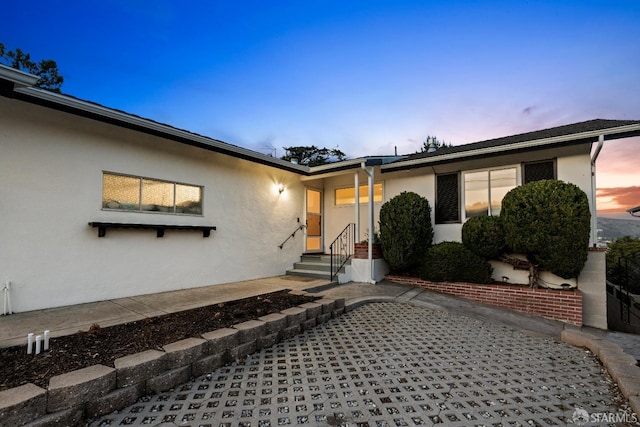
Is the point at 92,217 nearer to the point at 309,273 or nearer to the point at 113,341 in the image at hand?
the point at 113,341

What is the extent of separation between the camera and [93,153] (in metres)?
5.21

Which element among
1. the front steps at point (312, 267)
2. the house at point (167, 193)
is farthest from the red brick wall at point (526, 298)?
the front steps at point (312, 267)

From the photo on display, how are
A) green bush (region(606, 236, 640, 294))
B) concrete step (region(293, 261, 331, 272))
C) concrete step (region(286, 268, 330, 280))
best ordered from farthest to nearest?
green bush (region(606, 236, 640, 294)) → concrete step (region(293, 261, 331, 272)) → concrete step (region(286, 268, 330, 280))

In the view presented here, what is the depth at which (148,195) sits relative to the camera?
5996 millimetres

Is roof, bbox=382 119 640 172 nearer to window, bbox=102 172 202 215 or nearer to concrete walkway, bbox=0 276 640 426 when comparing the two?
concrete walkway, bbox=0 276 640 426

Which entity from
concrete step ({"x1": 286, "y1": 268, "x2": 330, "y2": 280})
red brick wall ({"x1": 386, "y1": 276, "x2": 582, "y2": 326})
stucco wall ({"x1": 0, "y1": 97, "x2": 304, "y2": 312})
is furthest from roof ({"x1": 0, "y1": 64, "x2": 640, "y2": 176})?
red brick wall ({"x1": 386, "y1": 276, "x2": 582, "y2": 326})

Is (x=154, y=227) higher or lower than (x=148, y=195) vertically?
lower

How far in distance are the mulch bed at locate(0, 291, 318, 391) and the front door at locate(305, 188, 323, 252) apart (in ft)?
16.1

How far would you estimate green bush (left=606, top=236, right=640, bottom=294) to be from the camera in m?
8.63

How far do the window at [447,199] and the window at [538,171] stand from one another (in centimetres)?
153

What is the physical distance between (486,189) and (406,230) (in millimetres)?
2417

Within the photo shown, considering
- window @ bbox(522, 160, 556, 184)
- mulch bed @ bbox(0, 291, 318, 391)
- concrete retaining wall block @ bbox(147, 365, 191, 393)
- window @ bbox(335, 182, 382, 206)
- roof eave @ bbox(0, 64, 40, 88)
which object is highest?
roof eave @ bbox(0, 64, 40, 88)

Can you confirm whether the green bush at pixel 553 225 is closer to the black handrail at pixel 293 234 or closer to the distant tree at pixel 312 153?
the black handrail at pixel 293 234

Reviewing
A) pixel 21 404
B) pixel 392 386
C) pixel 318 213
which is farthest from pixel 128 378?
pixel 318 213
